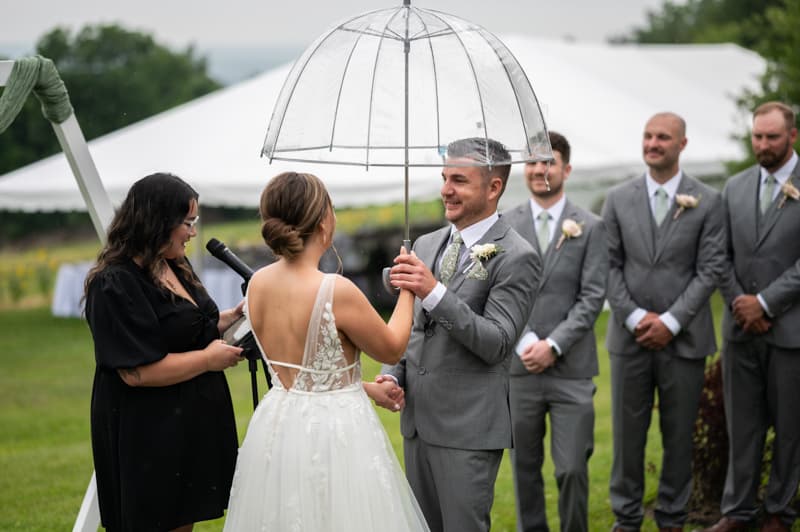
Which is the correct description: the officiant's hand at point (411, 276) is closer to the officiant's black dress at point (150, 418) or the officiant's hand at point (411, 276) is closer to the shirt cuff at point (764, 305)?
the officiant's black dress at point (150, 418)

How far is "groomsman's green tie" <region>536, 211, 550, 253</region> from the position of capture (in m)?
6.03

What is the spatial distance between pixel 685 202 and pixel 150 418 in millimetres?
3536

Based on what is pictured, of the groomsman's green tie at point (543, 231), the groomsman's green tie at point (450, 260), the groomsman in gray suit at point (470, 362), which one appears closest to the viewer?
the groomsman in gray suit at point (470, 362)

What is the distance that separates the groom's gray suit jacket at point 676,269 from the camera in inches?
243

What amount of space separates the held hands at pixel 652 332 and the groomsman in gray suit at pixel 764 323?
0.52m

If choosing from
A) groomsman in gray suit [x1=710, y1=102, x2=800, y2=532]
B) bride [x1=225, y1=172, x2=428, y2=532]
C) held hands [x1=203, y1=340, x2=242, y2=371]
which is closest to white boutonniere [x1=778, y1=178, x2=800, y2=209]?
groomsman in gray suit [x1=710, y1=102, x2=800, y2=532]

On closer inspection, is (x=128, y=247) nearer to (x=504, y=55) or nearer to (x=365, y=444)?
(x=365, y=444)

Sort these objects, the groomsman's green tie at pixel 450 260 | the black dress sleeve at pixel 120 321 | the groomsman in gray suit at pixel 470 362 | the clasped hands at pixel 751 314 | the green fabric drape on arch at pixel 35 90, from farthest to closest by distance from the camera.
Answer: the clasped hands at pixel 751 314, the green fabric drape on arch at pixel 35 90, the groomsman's green tie at pixel 450 260, the groomsman in gray suit at pixel 470 362, the black dress sleeve at pixel 120 321

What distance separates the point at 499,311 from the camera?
428 centimetres

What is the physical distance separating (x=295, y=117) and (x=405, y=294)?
0.85m

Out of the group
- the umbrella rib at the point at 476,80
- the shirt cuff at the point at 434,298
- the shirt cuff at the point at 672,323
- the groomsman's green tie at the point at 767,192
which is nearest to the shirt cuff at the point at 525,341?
the shirt cuff at the point at 672,323

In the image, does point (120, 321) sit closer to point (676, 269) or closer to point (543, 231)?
point (543, 231)

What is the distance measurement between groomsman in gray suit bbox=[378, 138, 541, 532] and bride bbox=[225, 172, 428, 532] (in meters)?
0.36

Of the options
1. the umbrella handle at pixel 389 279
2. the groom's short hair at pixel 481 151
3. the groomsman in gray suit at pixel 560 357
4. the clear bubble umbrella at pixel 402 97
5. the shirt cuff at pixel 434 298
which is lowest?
the groomsman in gray suit at pixel 560 357
